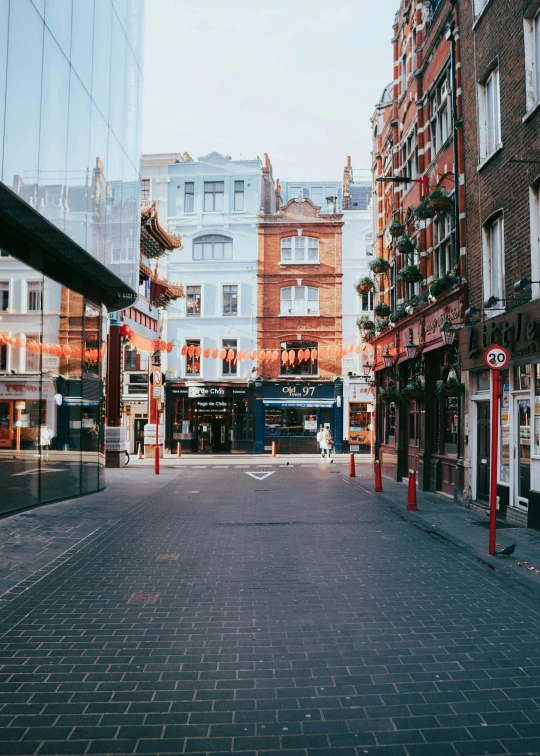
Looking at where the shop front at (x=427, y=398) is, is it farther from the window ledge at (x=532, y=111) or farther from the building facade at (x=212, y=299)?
the building facade at (x=212, y=299)

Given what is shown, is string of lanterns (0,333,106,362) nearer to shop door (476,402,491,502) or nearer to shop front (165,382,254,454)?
shop door (476,402,491,502)

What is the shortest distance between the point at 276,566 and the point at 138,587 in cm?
190

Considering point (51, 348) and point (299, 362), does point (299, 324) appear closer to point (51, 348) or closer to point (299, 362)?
point (299, 362)

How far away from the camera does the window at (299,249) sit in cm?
3759

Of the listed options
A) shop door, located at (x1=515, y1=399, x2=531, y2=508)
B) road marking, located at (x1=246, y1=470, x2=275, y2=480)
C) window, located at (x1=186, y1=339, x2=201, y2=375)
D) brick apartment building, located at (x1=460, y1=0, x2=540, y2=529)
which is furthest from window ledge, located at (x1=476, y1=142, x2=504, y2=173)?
window, located at (x1=186, y1=339, x2=201, y2=375)

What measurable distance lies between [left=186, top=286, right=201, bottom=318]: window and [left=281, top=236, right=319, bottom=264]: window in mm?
5514

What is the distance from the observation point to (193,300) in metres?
38.0

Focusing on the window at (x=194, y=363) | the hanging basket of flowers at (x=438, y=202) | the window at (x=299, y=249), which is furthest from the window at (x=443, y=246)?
the window at (x=194, y=363)

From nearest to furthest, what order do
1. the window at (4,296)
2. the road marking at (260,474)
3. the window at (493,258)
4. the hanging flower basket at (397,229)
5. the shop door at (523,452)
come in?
the shop door at (523,452) < the window at (4,296) < the window at (493,258) < the hanging flower basket at (397,229) < the road marking at (260,474)

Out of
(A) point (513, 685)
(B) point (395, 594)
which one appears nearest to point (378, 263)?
(B) point (395, 594)

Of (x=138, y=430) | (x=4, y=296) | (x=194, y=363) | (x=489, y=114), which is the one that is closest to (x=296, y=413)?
(x=194, y=363)

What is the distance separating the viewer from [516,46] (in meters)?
11.4

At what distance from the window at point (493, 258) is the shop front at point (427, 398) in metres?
1.09

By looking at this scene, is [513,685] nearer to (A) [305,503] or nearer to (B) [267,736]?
(B) [267,736]
